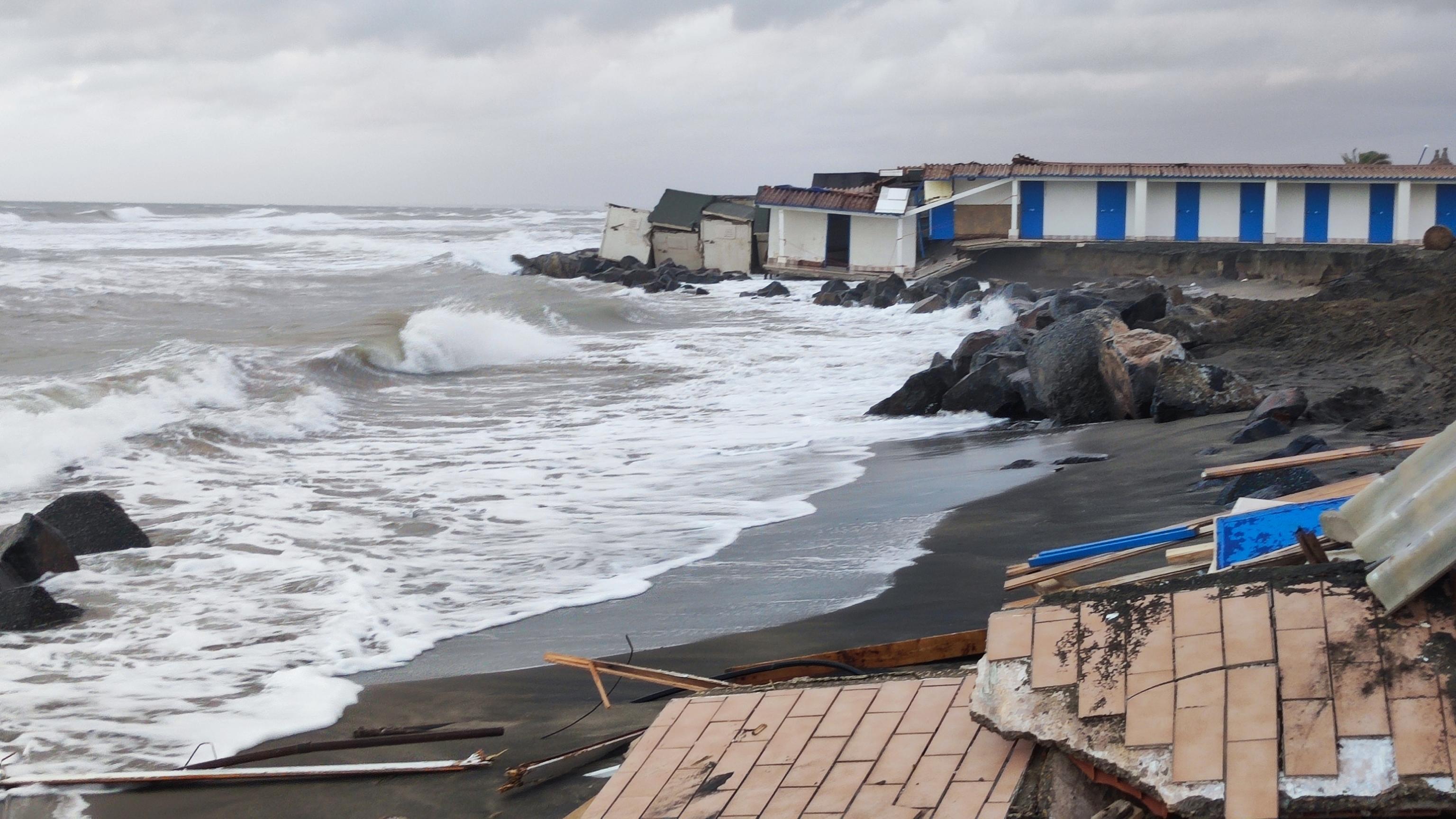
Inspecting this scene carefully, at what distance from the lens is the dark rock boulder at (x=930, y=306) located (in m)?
26.1

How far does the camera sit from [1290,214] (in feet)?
110

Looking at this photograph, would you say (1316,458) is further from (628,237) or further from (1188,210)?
(628,237)

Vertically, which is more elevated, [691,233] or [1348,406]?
[691,233]

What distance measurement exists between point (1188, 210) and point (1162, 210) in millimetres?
689

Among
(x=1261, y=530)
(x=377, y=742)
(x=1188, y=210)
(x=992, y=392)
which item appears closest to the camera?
(x=1261, y=530)

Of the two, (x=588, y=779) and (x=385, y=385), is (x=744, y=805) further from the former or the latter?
(x=385, y=385)

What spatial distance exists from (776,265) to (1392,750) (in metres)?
34.4

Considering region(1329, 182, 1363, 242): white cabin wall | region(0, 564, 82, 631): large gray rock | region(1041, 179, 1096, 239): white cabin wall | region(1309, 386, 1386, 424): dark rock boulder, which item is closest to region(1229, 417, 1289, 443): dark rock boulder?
region(1309, 386, 1386, 424): dark rock boulder

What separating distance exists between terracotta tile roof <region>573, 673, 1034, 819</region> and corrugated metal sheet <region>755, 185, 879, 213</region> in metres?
31.4

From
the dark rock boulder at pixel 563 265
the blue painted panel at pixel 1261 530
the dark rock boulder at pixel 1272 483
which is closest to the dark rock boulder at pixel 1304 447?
the dark rock boulder at pixel 1272 483

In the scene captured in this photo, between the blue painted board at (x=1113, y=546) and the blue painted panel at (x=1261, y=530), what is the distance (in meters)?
0.63

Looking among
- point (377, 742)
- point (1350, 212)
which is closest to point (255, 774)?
point (377, 742)

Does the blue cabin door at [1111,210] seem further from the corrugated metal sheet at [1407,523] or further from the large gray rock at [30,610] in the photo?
the corrugated metal sheet at [1407,523]

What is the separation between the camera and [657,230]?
40031 millimetres
